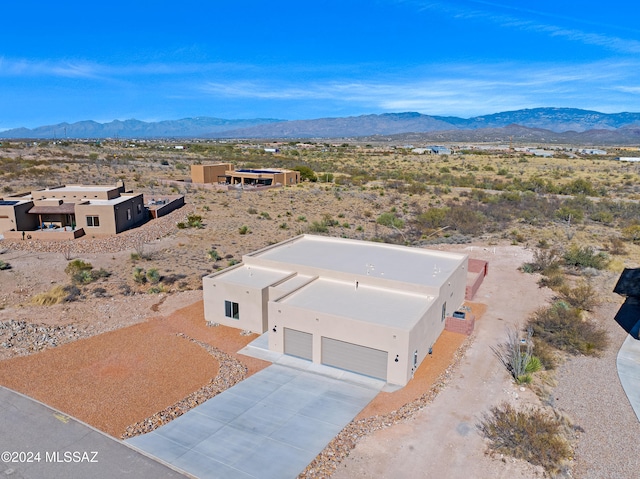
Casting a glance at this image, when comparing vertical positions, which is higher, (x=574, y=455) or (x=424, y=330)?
(x=424, y=330)

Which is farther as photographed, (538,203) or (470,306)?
(538,203)

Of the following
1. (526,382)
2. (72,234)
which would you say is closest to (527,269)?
(526,382)

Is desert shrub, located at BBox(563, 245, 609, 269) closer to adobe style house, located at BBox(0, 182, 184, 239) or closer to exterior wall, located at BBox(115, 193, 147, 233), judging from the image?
exterior wall, located at BBox(115, 193, 147, 233)

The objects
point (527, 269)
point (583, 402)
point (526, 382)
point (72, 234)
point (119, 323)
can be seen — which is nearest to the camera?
point (583, 402)

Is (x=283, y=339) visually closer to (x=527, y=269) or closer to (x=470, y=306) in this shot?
(x=470, y=306)

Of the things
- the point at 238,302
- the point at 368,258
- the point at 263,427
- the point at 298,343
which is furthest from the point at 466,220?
the point at 263,427

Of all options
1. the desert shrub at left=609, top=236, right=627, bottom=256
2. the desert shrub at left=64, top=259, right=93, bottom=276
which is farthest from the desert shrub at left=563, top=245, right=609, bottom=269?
the desert shrub at left=64, top=259, right=93, bottom=276
